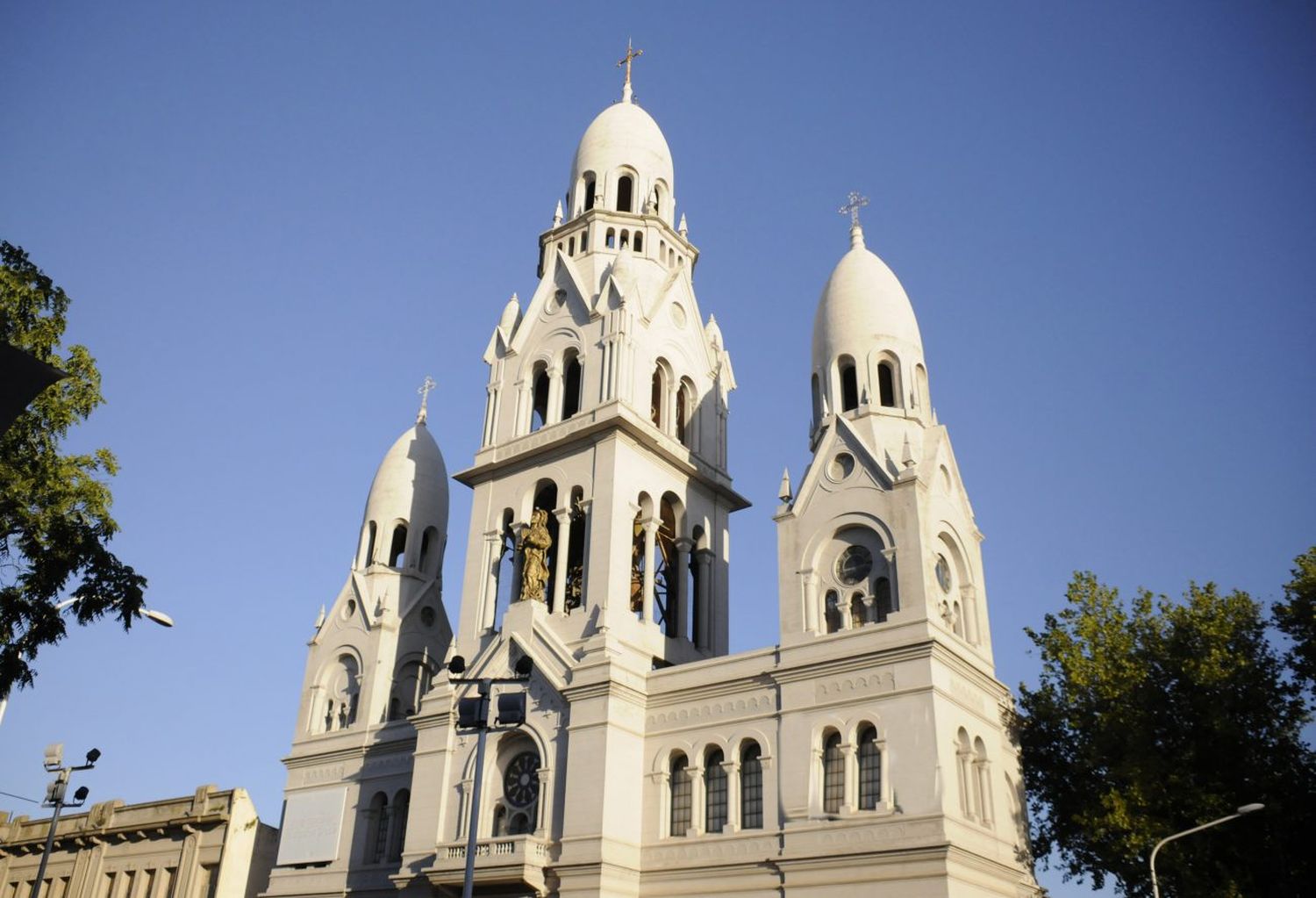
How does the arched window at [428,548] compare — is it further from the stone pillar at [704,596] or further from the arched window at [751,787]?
the arched window at [751,787]

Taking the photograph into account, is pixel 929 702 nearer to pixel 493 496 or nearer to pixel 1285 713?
pixel 1285 713

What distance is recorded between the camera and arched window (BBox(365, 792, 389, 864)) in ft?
133

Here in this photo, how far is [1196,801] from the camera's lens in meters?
31.5

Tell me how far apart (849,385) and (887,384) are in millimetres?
1271

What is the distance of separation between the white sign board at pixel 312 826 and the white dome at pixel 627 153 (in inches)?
1007

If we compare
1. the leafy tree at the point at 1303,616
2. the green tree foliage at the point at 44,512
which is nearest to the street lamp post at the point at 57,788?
the green tree foliage at the point at 44,512

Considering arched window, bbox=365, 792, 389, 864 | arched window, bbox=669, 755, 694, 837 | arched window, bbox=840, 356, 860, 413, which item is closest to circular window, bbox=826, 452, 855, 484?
arched window, bbox=840, 356, 860, 413

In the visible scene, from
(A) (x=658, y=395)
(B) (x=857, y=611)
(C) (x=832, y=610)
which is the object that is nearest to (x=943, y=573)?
(B) (x=857, y=611)

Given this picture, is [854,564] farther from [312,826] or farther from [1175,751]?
[312,826]

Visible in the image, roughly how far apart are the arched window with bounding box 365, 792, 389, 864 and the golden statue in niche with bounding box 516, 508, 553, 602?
925 centimetres

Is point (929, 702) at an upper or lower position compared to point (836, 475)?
lower

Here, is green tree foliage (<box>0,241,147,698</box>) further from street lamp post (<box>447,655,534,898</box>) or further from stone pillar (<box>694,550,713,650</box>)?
stone pillar (<box>694,550,713,650</box>)

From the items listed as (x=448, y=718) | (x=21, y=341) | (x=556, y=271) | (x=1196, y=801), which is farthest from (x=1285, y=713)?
(x=21, y=341)

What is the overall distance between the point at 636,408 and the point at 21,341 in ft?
69.0
